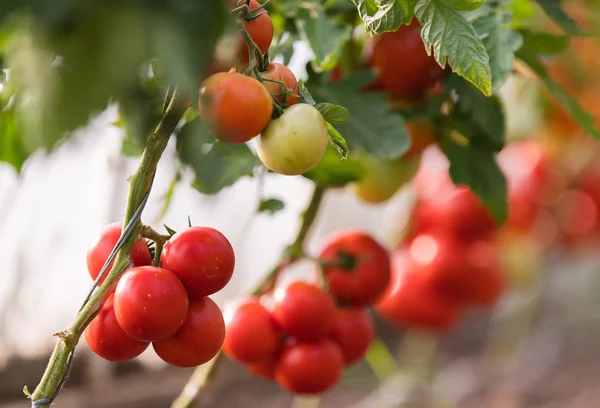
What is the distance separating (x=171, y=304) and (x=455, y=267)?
648 millimetres

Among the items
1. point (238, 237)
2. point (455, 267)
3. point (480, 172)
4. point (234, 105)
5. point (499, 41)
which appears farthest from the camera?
point (238, 237)

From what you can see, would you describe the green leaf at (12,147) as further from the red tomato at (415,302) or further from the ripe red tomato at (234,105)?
the red tomato at (415,302)

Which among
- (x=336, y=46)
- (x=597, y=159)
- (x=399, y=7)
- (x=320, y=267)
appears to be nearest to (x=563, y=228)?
(x=597, y=159)

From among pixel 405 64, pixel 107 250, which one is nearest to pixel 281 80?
pixel 107 250

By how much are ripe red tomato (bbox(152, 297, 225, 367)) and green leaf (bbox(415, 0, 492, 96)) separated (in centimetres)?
17

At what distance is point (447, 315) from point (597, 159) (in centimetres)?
58

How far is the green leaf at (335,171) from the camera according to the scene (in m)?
0.54

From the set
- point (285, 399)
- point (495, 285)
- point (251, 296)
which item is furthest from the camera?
point (285, 399)

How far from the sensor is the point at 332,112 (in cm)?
31

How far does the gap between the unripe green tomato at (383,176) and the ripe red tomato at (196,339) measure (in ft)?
1.01

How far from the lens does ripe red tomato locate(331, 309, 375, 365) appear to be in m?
0.56

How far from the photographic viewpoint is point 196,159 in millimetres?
191

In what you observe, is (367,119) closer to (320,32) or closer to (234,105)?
(320,32)

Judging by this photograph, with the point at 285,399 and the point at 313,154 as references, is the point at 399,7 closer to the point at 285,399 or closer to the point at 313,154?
the point at 313,154
